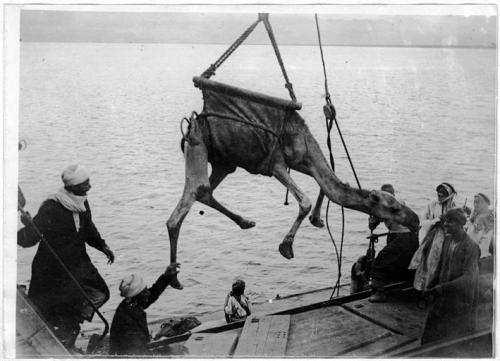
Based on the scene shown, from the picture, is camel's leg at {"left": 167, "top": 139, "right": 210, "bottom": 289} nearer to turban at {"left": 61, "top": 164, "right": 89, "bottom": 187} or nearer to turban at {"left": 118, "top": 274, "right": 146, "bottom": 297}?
turban at {"left": 118, "top": 274, "right": 146, "bottom": 297}

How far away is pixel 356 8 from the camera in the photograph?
5047mm

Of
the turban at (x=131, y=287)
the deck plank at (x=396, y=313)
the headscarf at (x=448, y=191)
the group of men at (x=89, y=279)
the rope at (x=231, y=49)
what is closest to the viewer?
the rope at (x=231, y=49)

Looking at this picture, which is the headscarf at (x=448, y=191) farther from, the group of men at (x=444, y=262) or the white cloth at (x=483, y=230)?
the white cloth at (x=483, y=230)

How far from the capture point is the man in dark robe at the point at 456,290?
4746 mm

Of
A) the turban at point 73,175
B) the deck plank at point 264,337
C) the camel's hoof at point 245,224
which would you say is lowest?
the deck plank at point 264,337

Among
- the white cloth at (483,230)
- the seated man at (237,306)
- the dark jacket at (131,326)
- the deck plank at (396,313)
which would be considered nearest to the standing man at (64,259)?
the dark jacket at (131,326)

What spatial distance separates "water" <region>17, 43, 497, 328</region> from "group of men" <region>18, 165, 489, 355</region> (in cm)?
59

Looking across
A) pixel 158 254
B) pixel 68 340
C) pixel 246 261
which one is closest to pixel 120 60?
pixel 158 254

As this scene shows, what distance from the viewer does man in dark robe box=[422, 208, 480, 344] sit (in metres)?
4.75

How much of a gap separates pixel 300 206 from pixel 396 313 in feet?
6.30

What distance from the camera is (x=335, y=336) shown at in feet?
16.8

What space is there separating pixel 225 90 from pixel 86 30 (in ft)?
6.33

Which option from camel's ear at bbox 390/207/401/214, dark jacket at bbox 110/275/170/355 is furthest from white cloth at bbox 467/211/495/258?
dark jacket at bbox 110/275/170/355

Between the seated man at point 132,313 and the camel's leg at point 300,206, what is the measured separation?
97 cm
